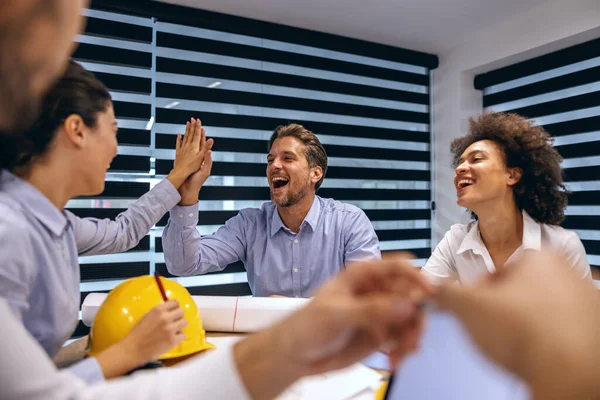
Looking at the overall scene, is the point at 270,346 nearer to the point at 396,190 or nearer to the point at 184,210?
the point at 184,210

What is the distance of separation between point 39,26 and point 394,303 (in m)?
0.44

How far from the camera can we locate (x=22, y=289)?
851mm

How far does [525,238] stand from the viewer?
185 cm

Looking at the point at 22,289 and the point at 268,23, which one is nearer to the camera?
the point at 22,289

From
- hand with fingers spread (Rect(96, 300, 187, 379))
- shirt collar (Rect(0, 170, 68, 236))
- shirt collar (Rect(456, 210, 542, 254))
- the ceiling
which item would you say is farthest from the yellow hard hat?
the ceiling

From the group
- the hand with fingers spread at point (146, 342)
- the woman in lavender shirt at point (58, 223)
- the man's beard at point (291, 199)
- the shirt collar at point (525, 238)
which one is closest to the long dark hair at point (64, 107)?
the woman in lavender shirt at point (58, 223)

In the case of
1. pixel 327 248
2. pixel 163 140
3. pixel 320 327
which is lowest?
pixel 327 248

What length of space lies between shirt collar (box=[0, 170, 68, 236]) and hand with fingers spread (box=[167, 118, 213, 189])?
100 cm

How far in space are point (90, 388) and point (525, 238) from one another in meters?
1.83

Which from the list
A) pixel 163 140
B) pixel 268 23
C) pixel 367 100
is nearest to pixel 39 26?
pixel 163 140

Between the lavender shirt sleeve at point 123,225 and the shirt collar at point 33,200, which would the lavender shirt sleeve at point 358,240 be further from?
the shirt collar at point 33,200

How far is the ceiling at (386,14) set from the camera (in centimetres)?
313

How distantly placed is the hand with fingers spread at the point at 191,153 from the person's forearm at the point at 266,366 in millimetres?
1573

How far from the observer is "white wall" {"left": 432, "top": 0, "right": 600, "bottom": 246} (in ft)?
10.1
